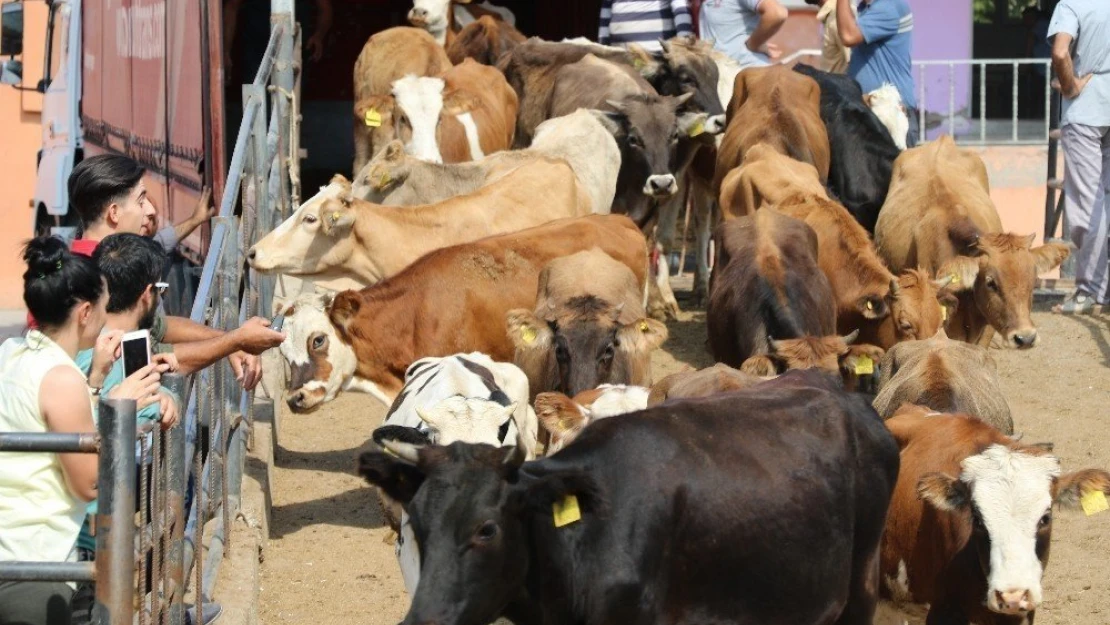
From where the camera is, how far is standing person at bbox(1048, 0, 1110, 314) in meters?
12.7

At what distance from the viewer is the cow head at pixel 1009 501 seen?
5.89m

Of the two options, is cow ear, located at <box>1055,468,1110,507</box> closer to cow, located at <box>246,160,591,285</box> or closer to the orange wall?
cow, located at <box>246,160,591,285</box>

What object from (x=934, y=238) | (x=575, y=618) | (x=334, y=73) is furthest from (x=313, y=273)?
(x=334, y=73)

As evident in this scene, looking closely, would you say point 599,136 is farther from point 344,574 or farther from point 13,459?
point 13,459

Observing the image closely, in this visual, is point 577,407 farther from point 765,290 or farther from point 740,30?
point 740,30

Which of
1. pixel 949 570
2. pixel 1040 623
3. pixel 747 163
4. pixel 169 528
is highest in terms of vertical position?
pixel 747 163

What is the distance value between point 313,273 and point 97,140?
4.58 metres

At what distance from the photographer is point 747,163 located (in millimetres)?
11531

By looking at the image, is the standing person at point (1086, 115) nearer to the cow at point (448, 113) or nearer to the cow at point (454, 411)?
the cow at point (448, 113)

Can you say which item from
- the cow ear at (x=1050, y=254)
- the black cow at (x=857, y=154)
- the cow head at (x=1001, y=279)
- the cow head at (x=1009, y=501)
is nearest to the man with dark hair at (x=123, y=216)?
the cow head at (x=1009, y=501)

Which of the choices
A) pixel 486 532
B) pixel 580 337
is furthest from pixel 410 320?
pixel 486 532

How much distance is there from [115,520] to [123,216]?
2161mm

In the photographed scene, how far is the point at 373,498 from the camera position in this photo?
902cm

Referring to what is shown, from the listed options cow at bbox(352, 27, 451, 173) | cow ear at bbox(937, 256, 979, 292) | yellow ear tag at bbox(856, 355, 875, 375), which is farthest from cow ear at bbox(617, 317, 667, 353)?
cow at bbox(352, 27, 451, 173)
